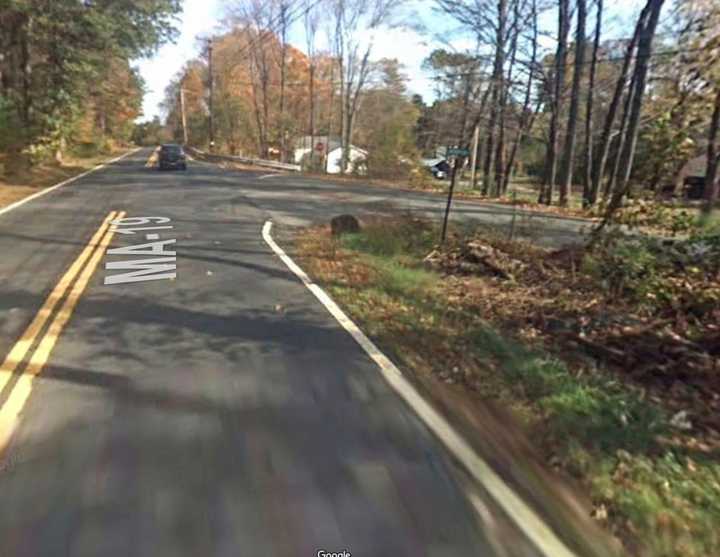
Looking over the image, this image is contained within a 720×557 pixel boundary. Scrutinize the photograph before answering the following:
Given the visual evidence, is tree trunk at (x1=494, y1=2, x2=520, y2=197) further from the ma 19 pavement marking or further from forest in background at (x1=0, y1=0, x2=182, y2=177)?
the ma 19 pavement marking

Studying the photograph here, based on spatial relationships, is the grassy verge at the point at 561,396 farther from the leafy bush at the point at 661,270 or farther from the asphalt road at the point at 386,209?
the asphalt road at the point at 386,209

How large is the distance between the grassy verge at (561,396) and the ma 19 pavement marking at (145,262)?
7.19 feet

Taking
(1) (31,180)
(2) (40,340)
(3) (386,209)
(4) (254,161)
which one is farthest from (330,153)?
(2) (40,340)

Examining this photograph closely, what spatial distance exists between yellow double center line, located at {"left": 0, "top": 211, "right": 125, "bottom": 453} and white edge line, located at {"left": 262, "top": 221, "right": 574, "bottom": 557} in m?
2.64

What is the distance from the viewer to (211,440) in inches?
130

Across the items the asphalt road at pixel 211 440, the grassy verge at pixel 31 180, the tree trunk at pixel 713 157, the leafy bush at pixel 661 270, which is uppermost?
the tree trunk at pixel 713 157

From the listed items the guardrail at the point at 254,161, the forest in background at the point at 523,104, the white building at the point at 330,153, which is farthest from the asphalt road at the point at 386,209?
the white building at the point at 330,153

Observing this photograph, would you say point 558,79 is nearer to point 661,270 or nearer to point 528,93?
point 528,93

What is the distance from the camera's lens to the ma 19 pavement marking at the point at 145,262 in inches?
284

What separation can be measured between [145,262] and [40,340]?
340 centimetres

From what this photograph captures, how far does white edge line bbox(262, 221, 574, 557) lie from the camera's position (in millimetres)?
2574

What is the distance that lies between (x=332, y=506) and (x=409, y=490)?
44cm

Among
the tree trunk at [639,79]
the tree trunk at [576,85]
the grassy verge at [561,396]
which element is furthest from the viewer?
the tree trunk at [576,85]

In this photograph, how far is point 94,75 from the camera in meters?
23.7
